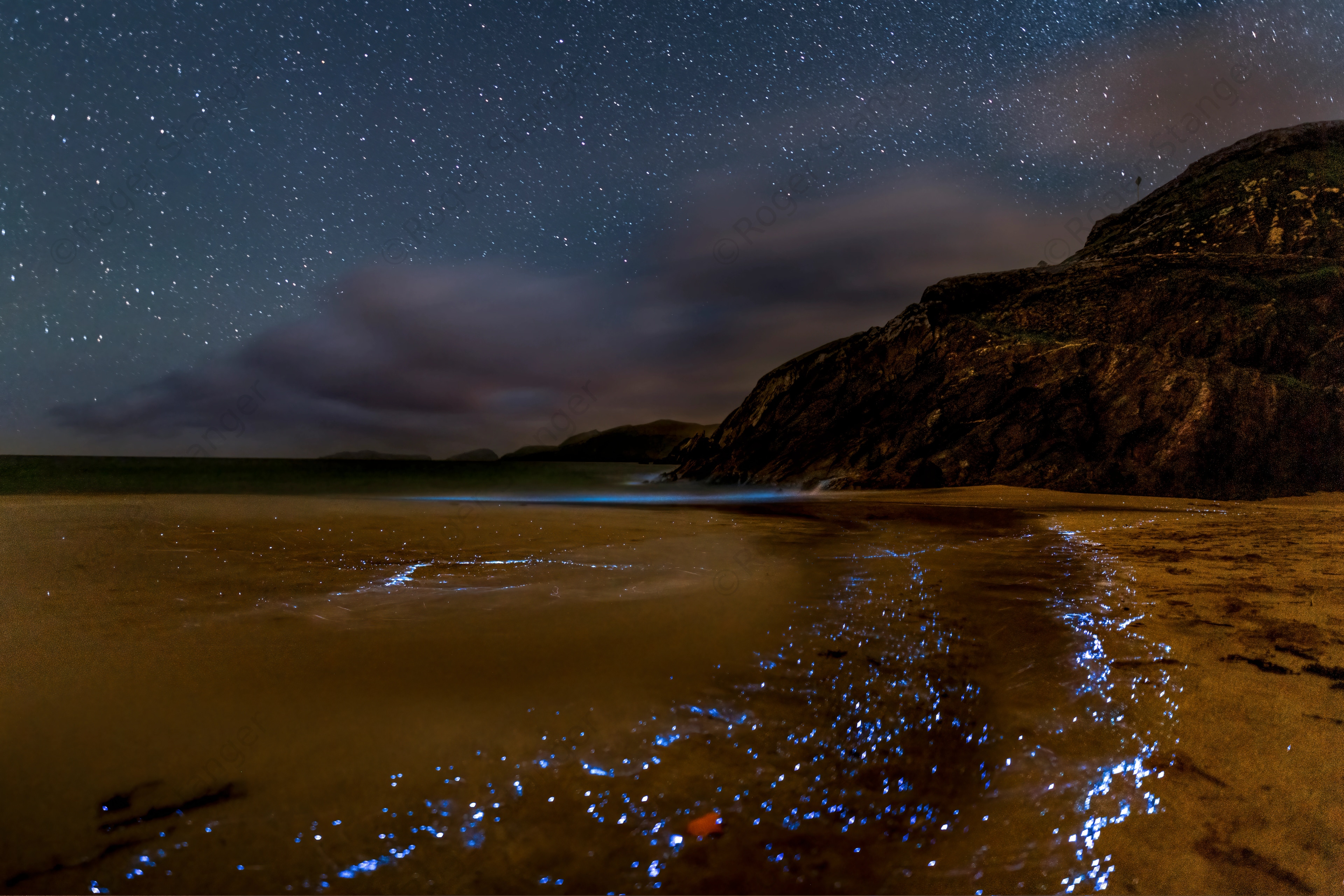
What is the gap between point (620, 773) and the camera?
2.48 meters

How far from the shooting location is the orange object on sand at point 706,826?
6.97 feet

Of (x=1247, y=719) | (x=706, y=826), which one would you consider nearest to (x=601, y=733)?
(x=706, y=826)

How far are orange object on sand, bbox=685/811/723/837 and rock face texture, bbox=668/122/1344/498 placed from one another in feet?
54.7

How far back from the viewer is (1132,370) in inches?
661

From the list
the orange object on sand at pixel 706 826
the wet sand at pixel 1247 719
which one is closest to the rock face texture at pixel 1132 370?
the wet sand at pixel 1247 719

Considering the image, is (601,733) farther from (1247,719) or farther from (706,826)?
(1247,719)

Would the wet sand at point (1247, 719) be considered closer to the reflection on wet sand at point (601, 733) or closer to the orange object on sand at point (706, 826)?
the reflection on wet sand at point (601, 733)

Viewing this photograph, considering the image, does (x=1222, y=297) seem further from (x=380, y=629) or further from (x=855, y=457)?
(x=380, y=629)

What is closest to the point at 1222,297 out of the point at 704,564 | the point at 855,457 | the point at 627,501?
the point at 855,457

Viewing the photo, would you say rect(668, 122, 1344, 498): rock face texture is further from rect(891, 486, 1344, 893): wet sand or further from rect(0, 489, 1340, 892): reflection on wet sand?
rect(0, 489, 1340, 892): reflection on wet sand

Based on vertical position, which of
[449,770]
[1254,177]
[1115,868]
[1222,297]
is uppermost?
[1254,177]

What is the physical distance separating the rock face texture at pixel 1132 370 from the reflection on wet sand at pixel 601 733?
12508 mm

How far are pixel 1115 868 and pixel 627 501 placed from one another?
15.1 m

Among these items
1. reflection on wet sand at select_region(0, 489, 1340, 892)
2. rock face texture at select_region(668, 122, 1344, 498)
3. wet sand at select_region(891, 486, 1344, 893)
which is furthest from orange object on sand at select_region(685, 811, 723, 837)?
rock face texture at select_region(668, 122, 1344, 498)
